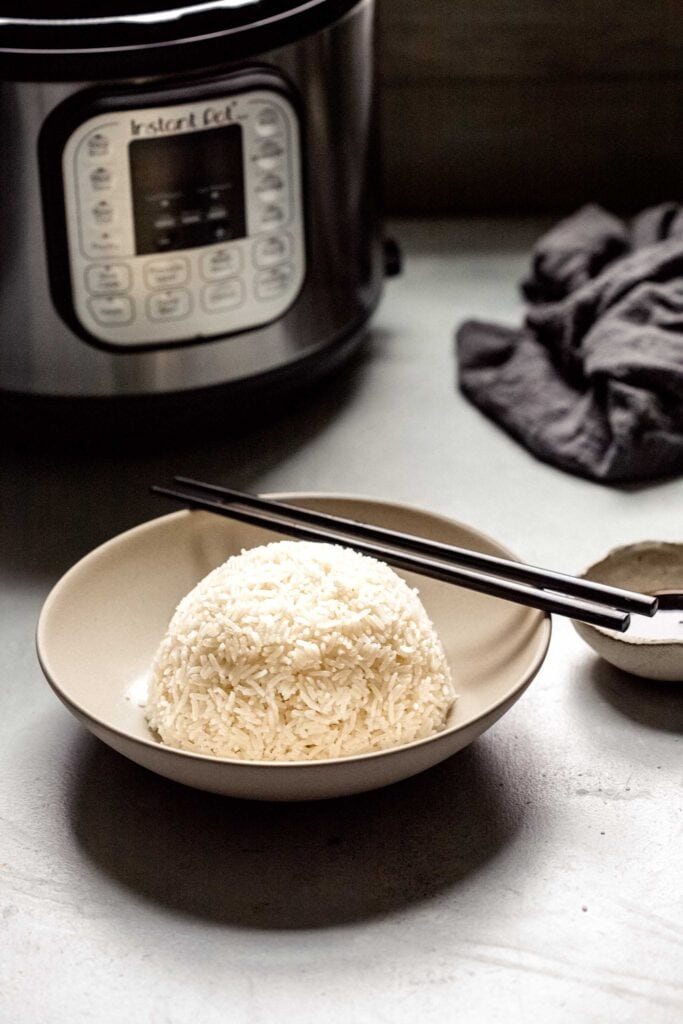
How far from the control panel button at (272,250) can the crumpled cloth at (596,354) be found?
0.22m

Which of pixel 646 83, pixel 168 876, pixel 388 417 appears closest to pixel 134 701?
pixel 168 876

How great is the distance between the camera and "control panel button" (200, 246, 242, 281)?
1007mm

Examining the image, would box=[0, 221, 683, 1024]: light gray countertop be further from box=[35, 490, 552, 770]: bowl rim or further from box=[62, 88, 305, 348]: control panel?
box=[62, 88, 305, 348]: control panel

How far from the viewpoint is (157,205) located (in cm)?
97

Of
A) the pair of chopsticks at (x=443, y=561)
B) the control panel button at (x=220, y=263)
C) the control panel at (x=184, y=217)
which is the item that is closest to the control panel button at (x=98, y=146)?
the control panel at (x=184, y=217)

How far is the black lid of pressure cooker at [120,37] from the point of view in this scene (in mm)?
911

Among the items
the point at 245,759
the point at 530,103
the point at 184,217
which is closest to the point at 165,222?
the point at 184,217

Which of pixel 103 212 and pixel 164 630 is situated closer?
pixel 164 630

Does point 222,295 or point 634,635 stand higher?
point 222,295

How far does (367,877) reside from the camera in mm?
719

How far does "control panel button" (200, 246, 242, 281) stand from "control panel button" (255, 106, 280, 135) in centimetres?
8

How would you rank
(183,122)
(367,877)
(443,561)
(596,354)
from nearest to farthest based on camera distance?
1. (367,877)
2. (443,561)
3. (183,122)
4. (596,354)

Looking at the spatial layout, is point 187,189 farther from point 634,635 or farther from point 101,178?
point 634,635

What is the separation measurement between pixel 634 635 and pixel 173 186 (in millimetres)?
428
